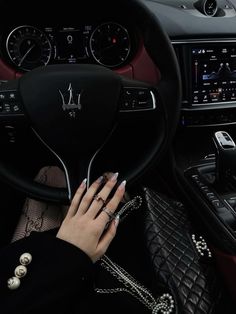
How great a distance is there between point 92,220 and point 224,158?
45 cm

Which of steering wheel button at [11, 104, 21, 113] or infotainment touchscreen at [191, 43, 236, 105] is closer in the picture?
steering wheel button at [11, 104, 21, 113]

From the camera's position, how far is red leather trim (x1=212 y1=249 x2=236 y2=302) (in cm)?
99

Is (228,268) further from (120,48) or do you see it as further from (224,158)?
(120,48)

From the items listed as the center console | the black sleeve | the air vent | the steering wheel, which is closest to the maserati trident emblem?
the steering wheel

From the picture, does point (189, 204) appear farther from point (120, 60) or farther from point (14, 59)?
point (14, 59)

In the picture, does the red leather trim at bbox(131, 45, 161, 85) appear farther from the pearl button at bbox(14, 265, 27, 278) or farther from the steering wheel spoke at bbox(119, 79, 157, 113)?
the pearl button at bbox(14, 265, 27, 278)

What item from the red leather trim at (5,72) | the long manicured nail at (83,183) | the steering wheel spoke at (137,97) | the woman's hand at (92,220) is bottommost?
the woman's hand at (92,220)

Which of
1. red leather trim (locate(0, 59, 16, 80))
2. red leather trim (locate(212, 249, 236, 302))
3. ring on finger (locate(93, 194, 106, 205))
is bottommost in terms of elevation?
red leather trim (locate(212, 249, 236, 302))

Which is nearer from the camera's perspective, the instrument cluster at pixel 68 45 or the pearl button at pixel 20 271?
the pearl button at pixel 20 271

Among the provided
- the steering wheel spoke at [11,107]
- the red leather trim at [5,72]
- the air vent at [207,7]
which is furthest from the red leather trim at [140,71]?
the air vent at [207,7]

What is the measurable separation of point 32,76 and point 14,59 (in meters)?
0.20

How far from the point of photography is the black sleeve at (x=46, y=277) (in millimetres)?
767

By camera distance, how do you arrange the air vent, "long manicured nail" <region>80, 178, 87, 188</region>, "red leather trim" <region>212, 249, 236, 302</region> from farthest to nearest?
the air vent < "red leather trim" <region>212, 249, 236, 302</region> < "long manicured nail" <region>80, 178, 87, 188</region>

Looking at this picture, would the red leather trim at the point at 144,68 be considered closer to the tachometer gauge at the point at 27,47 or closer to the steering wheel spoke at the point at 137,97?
the steering wheel spoke at the point at 137,97
